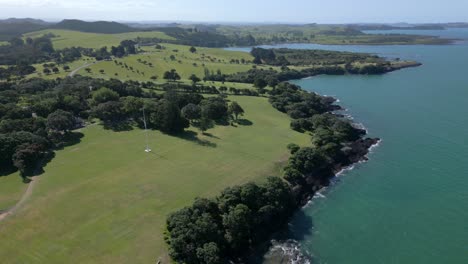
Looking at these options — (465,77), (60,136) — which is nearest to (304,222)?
(60,136)

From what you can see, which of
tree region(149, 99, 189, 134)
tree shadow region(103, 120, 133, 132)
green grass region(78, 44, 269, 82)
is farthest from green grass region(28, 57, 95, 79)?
tree region(149, 99, 189, 134)

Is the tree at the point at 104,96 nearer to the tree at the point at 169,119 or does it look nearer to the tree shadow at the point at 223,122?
the tree at the point at 169,119

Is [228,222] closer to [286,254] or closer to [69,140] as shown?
[286,254]

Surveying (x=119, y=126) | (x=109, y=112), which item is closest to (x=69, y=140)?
(x=119, y=126)

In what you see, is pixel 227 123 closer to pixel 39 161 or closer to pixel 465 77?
pixel 39 161

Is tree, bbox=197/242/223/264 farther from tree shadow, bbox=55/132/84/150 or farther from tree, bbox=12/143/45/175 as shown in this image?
tree shadow, bbox=55/132/84/150
